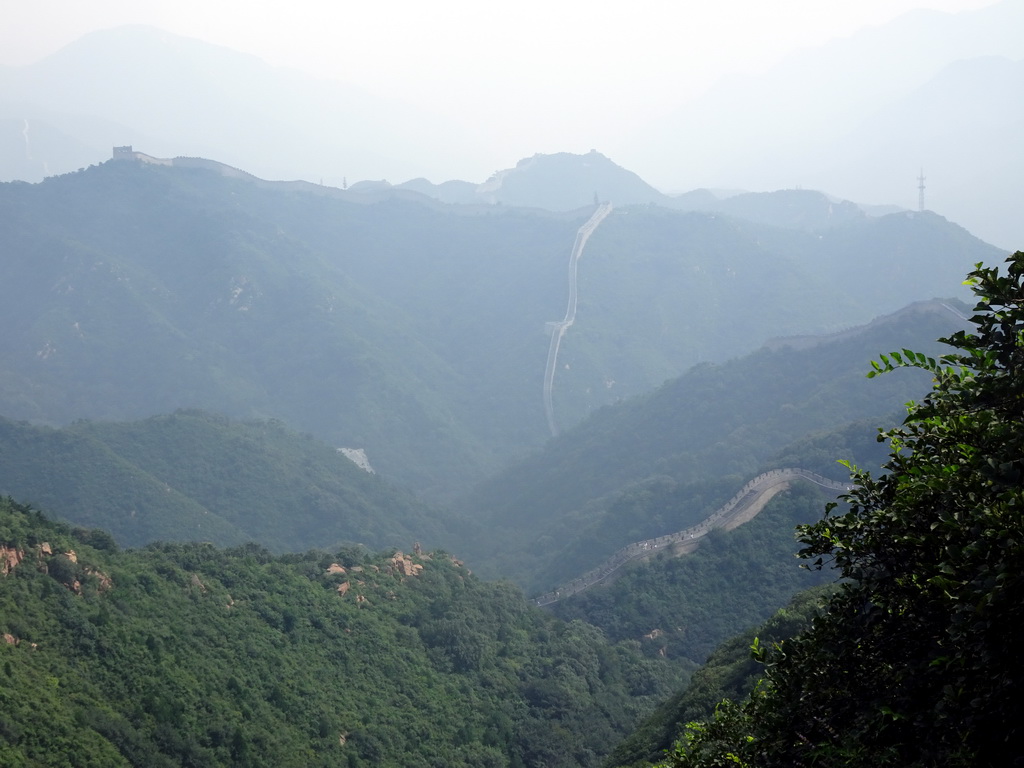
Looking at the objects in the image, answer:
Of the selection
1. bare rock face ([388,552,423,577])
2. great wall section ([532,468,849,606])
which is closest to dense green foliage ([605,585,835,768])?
bare rock face ([388,552,423,577])

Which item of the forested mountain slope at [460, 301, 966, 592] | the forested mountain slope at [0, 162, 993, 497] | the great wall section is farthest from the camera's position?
the forested mountain slope at [0, 162, 993, 497]

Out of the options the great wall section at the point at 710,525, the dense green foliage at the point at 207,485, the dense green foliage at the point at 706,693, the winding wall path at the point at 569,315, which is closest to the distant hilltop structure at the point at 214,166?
the winding wall path at the point at 569,315

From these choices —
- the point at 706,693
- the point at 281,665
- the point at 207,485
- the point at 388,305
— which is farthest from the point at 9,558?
the point at 388,305

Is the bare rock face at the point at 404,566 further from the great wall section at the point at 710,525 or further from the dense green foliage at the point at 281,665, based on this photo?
the great wall section at the point at 710,525

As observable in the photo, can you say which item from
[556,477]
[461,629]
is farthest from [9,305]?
[461,629]

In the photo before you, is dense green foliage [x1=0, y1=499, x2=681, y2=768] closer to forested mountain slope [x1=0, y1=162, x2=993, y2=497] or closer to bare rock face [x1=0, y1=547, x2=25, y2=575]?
bare rock face [x1=0, y1=547, x2=25, y2=575]

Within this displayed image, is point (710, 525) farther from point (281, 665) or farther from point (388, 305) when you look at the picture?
point (388, 305)
